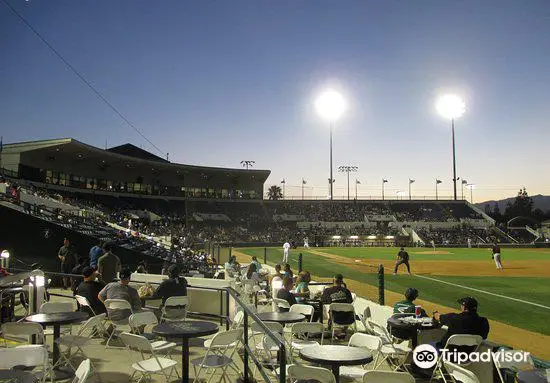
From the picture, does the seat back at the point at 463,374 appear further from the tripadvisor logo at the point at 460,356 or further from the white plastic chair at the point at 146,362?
the white plastic chair at the point at 146,362

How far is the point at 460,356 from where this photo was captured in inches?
266

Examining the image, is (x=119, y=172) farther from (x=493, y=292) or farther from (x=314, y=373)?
(x=314, y=373)

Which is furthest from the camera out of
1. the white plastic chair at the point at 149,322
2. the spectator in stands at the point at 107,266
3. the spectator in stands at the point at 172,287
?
the spectator in stands at the point at 107,266

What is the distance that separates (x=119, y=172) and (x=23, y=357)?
211 feet

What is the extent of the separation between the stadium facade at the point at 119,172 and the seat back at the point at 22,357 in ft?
145

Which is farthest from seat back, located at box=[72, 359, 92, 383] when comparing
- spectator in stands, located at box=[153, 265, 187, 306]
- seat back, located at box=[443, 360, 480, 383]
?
spectator in stands, located at box=[153, 265, 187, 306]

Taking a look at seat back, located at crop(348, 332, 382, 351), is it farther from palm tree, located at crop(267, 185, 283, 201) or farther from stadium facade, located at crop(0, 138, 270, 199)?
palm tree, located at crop(267, 185, 283, 201)

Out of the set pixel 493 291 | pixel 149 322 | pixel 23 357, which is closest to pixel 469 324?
pixel 149 322

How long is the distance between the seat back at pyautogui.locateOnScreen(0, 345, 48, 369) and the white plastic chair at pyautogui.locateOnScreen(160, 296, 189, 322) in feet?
13.1

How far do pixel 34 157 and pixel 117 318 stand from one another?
47.8 metres

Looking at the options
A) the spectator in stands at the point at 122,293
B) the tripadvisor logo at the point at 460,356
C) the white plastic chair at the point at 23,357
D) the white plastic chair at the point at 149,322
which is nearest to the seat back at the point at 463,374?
the tripadvisor logo at the point at 460,356

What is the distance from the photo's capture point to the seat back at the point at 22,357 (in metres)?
5.34

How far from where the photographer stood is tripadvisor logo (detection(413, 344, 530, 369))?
6.11 metres

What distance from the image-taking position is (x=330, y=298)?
34.7 ft
